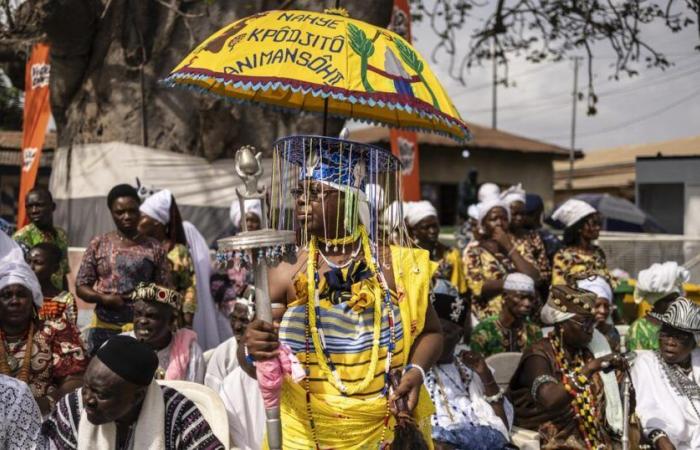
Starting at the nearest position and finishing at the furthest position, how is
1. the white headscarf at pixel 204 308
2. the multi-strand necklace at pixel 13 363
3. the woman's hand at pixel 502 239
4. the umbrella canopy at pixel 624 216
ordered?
1. the multi-strand necklace at pixel 13 363
2. the woman's hand at pixel 502 239
3. the white headscarf at pixel 204 308
4. the umbrella canopy at pixel 624 216

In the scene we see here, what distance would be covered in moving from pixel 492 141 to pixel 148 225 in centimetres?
2562

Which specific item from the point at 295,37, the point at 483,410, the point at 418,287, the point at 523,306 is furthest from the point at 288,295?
the point at 523,306

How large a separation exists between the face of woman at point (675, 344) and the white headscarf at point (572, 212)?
2.20 metres

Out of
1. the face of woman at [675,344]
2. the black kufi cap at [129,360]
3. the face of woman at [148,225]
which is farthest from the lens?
the face of woman at [148,225]

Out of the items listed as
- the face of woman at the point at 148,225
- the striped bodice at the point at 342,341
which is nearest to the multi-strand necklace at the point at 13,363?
the striped bodice at the point at 342,341

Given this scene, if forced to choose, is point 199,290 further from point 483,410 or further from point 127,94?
point 483,410

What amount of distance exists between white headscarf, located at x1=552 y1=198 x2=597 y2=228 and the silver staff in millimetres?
4515

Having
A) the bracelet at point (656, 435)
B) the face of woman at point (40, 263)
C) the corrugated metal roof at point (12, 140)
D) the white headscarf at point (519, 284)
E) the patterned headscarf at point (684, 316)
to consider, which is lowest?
the bracelet at point (656, 435)

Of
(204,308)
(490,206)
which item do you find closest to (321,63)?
(490,206)

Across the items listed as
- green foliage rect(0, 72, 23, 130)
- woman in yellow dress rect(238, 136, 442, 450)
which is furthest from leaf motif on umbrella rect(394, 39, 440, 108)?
green foliage rect(0, 72, 23, 130)

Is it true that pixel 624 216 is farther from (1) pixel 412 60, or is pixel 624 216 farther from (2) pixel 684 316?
(1) pixel 412 60

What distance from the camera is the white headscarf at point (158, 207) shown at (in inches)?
248

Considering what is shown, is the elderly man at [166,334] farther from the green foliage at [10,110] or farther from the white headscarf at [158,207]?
the green foliage at [10,110]

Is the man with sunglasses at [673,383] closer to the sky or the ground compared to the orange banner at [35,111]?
closer to the ground
